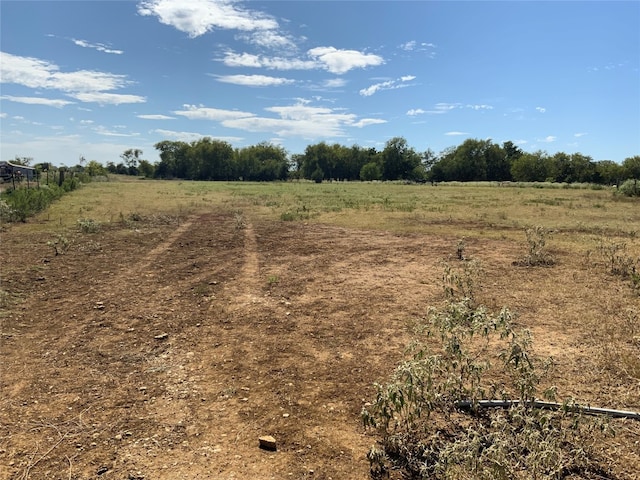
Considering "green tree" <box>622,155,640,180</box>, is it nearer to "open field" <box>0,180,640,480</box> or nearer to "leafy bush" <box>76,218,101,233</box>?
"open field" <box>0,180,640,480</box>

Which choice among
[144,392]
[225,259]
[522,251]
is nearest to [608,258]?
[522,251]

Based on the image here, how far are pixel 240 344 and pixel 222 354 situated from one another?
34 cm

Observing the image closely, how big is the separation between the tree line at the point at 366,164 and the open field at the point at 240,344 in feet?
282

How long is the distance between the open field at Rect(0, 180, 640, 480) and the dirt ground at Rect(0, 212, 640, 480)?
2 centimetres

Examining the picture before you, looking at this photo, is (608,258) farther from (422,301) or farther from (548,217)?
(548,217)

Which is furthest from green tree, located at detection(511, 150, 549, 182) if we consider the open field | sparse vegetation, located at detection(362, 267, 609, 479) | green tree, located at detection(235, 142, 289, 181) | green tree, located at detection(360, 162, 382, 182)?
sparse vegetation, located at detection(362, 267, 609, 479)

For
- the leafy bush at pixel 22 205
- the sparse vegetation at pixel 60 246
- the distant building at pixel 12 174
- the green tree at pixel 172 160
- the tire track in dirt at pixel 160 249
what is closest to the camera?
the tire track in dirt at pixel 160 249

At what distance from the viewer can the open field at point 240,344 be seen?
3.59m

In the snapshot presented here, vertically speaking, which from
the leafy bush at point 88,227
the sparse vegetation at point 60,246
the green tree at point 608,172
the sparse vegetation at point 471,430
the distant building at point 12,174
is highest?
the green tree at point 608,172

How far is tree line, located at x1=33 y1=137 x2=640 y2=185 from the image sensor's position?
287 feet

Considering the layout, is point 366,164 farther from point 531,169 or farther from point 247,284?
point 247,284

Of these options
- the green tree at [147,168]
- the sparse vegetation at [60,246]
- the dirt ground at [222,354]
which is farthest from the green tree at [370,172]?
the sparse vegetation at [60,246]

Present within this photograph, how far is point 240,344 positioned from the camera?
5691 mm

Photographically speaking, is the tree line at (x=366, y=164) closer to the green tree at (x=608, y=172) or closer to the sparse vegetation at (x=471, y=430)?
the green tree at (x=608, y=172)
